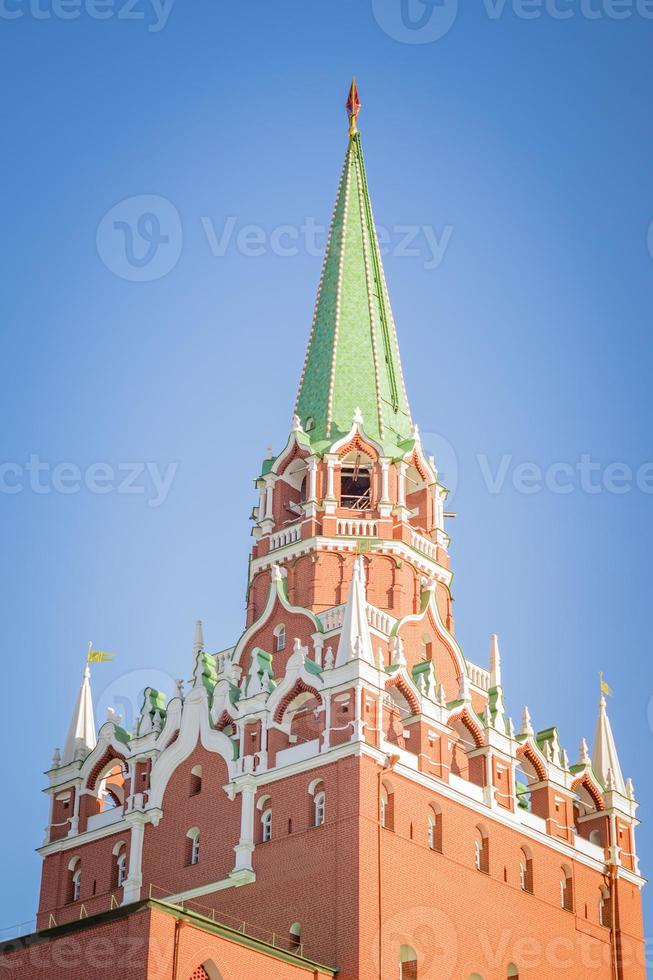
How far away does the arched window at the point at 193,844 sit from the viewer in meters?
75.1

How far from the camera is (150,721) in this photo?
79.7 meters

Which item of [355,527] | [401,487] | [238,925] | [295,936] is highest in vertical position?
[401,487]

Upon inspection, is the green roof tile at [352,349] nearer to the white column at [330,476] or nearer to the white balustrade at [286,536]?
the white column at [330,476]

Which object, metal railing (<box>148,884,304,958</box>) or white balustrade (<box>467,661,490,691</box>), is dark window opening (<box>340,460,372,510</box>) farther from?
metal railing (<box>148,884,304,958</box>)

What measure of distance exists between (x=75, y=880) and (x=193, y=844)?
6.61 metres

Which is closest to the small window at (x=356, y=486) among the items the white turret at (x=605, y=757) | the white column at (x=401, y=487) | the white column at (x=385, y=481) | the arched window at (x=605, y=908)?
the white column at (x=385, y=481)

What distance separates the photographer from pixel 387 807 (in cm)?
7175

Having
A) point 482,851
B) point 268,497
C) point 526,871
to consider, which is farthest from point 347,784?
point 268,497

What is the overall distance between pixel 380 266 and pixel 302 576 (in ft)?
58.5

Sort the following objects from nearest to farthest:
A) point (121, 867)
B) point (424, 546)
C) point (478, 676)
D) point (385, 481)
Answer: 1. point (121, 867)
2. point (478, 676)
3. point (385, 481)
4. point (424, 546)

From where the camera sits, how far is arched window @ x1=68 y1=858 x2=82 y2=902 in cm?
7869

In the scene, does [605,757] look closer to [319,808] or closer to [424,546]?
[424,546]

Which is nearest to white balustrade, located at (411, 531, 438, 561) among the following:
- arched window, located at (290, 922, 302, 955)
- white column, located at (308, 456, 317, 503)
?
white column, located at (308, 456, 317, 503)

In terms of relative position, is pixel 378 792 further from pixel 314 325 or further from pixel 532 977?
pixel 314 325
